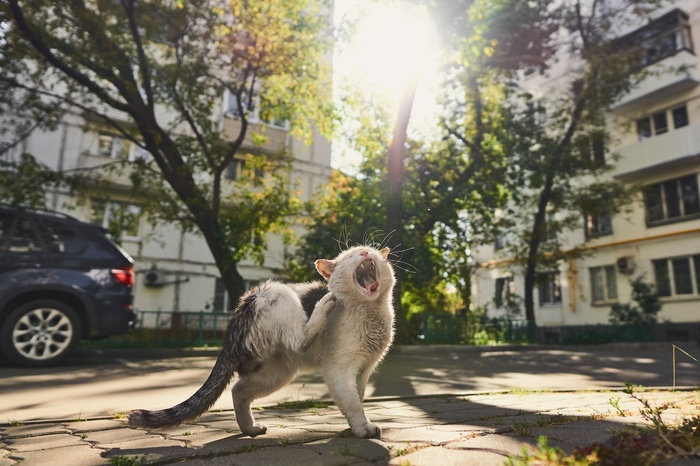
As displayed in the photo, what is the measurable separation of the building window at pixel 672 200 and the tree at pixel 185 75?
654 inches

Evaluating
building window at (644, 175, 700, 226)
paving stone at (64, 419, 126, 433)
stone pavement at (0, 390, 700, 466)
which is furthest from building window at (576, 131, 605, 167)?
paving stone at (64, 419, 126, 433)

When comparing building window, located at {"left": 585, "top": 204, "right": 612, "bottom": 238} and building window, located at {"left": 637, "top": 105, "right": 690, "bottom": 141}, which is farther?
building window, located at {"left": 585, "top": 204, "right": 612, "bottom": 238}

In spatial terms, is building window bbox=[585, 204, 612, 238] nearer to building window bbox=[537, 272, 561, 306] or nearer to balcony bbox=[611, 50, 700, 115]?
building window bbox=[537, 272, 561, 306]

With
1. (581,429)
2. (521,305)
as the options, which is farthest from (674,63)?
(581,429)

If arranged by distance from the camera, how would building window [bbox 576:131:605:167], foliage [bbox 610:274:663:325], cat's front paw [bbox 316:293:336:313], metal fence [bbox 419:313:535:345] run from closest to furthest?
cat's front paw [bbox 316:293:336:313]
metal fence [bbox 419:313:535:345]
foliage [bbox 610:274:663:325]
building window [bbox 576:131:605:167]

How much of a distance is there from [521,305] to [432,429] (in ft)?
83.5

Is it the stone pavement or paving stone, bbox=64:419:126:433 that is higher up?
the stone pavement

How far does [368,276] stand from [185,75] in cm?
1176

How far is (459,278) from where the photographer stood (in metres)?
17.2

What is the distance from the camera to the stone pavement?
7.73ft

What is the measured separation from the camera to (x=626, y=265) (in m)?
23.1

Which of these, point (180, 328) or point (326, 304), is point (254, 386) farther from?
point (180, 328)

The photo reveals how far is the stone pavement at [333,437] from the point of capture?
2357 mm

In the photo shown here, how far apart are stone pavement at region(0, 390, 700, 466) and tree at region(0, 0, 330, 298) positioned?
359 inches
